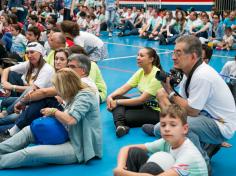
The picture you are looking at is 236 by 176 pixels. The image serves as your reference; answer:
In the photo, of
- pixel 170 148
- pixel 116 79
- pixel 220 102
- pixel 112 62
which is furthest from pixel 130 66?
pixel 170 148

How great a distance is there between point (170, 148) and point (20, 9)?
12665 mm

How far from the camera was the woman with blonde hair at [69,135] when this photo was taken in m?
3.48

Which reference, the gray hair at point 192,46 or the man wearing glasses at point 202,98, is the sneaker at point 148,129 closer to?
the man wearing glasses at point 202,98

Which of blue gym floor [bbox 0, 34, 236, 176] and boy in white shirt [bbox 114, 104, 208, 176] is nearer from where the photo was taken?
boy in white shirt [bbox 114, 104, 208, 176]

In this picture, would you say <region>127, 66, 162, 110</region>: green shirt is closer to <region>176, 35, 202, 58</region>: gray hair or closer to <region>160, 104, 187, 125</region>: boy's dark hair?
<region>176, 35, 202, 58</region>: gray hair

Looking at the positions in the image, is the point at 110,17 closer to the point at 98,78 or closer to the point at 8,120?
the point at 98,78

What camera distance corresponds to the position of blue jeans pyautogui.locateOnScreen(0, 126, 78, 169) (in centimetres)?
355

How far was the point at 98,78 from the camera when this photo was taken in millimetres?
5770

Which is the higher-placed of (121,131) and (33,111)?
(33,111)

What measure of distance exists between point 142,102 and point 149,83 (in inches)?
10.1

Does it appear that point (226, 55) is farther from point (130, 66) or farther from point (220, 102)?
point (220, 102)

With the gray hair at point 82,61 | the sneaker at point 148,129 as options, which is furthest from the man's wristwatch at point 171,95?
the sneaker at point 148,129

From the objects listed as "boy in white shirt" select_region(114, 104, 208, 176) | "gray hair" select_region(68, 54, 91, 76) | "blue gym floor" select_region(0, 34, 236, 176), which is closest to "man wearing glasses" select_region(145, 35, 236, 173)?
"blue gym floor" select_region(0, 34, 236, 176)

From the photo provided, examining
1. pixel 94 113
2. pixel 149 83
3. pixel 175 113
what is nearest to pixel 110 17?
pixel 149 83
